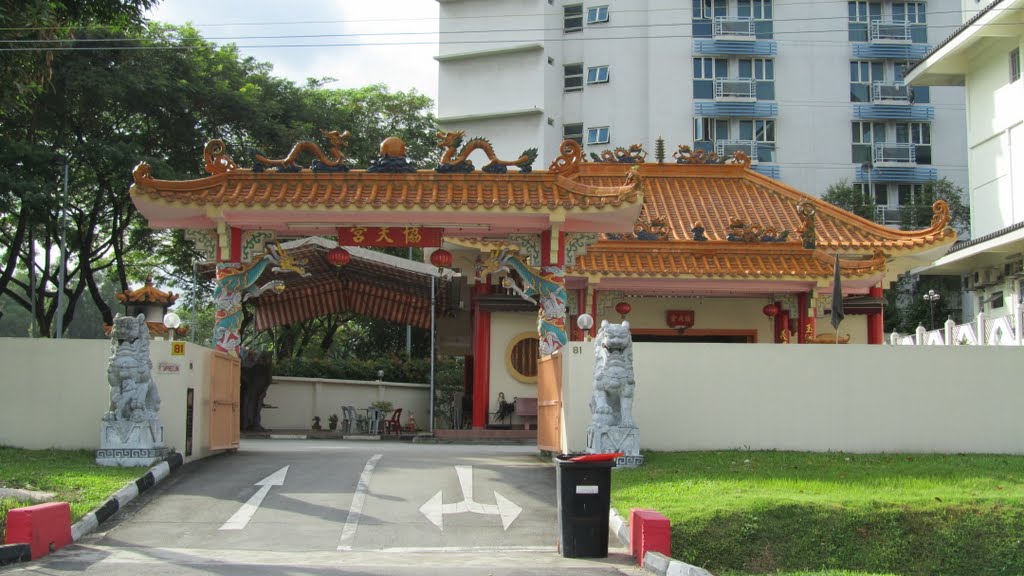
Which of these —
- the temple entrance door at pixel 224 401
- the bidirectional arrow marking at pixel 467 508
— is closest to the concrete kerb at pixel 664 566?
the bidirectional arrow marking at pixel 467 508

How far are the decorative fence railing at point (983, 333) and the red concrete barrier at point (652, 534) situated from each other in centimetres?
1294

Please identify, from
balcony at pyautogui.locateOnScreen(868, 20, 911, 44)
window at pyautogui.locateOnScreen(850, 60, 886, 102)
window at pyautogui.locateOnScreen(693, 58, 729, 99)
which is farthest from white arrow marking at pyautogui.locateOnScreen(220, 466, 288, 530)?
balcony at pyautogui.locateOnScreen(868, 20, 911, 44)

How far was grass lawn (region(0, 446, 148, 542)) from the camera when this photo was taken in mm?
11789

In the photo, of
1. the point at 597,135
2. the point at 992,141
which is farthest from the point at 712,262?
the point at 597,135

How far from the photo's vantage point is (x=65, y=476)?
42.4 ft

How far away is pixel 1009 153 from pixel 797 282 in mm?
13261

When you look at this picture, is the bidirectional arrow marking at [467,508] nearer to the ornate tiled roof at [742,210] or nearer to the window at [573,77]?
the ornate tiled roof at [742,210]

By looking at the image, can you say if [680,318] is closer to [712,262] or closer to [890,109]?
[712,262]

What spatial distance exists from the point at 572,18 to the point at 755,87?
28.3ft

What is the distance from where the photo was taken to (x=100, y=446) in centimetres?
1445

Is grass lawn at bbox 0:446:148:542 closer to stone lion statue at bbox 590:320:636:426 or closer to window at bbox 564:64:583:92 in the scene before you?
stone lion statue at bbox 590:320:636:426

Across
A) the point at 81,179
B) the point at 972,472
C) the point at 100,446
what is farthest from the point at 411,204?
the point at 81,179

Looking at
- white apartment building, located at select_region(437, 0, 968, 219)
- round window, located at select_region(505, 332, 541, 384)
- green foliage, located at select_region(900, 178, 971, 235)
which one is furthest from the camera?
white apartment building, located at select_region(437, 0, 968, 219)

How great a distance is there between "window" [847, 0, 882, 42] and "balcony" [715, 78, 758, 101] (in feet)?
15.1
